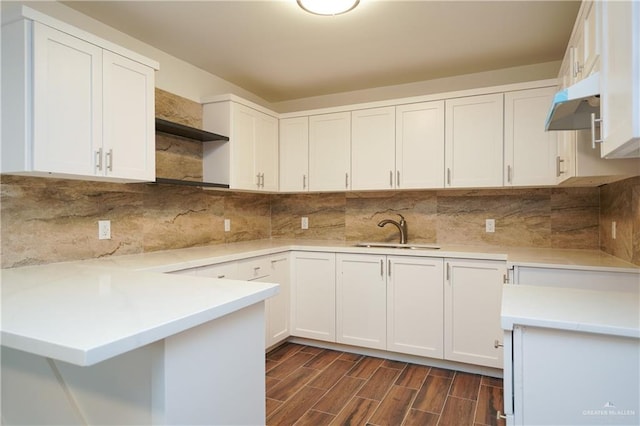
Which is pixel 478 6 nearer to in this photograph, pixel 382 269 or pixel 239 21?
pixel 239 21

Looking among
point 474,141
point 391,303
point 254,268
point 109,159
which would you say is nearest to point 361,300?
point 391,303

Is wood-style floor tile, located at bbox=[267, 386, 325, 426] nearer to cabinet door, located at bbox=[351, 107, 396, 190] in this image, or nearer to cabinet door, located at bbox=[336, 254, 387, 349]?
cabinet door, located at bbox=[336, 254, 387, 349]

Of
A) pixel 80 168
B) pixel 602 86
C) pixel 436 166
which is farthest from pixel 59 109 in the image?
pixel 436 166

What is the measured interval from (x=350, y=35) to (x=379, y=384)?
241 cm

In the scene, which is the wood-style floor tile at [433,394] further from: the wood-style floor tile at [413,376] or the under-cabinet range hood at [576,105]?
the under-cabinet range hood at [576,105]

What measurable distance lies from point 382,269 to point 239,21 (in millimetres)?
2052

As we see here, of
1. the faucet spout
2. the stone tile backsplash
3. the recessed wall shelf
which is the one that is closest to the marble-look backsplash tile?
the stone tile backsplash

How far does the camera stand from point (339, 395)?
240 cm

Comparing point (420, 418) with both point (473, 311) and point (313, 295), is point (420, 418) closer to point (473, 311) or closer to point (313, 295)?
point (473, 311)

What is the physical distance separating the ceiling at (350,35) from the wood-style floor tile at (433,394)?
7.90 ft

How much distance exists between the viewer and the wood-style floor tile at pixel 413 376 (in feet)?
8.39

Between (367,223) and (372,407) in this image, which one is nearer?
(372,407)

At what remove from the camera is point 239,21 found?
237 cm

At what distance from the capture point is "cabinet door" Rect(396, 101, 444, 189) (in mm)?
3027
